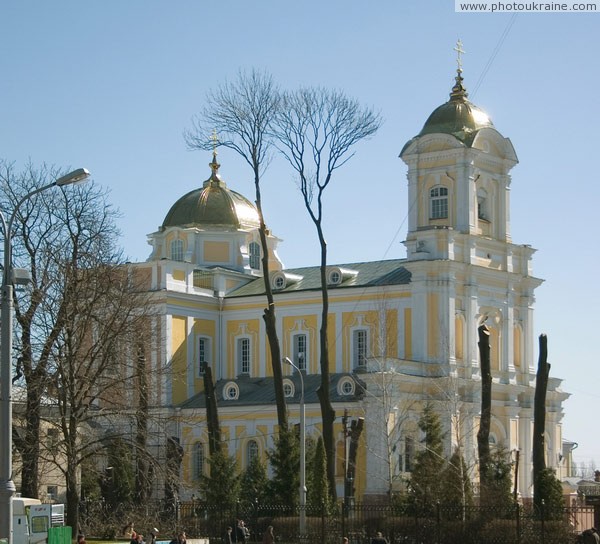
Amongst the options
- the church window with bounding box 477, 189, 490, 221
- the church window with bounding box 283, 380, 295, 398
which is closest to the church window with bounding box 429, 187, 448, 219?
the church window with bounding box 477, 189, 490, 221

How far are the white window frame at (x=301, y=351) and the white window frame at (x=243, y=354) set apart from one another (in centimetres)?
268

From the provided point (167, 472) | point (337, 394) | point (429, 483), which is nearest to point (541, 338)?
point (429, 483)

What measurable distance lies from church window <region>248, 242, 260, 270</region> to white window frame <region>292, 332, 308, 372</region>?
7.70m

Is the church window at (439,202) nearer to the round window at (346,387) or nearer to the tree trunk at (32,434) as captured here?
the round window at (346,387)

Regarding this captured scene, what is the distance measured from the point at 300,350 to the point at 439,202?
978 cm

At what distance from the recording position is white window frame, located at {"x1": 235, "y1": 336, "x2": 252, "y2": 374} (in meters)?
69.4

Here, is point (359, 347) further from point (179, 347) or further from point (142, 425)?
point (142, 425)

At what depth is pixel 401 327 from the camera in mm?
63406

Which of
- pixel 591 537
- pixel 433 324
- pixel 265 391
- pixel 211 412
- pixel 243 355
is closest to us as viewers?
pixel 591 537

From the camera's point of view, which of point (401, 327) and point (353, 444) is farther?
point (401, 327)

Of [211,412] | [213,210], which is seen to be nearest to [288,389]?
[211,412]

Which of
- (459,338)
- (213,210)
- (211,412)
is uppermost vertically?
(213,210)

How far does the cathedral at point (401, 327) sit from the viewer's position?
60.1m

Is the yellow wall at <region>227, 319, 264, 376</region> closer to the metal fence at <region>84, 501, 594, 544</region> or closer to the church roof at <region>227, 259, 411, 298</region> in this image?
the church roof at <region>227, 259, 411, 298</region>
